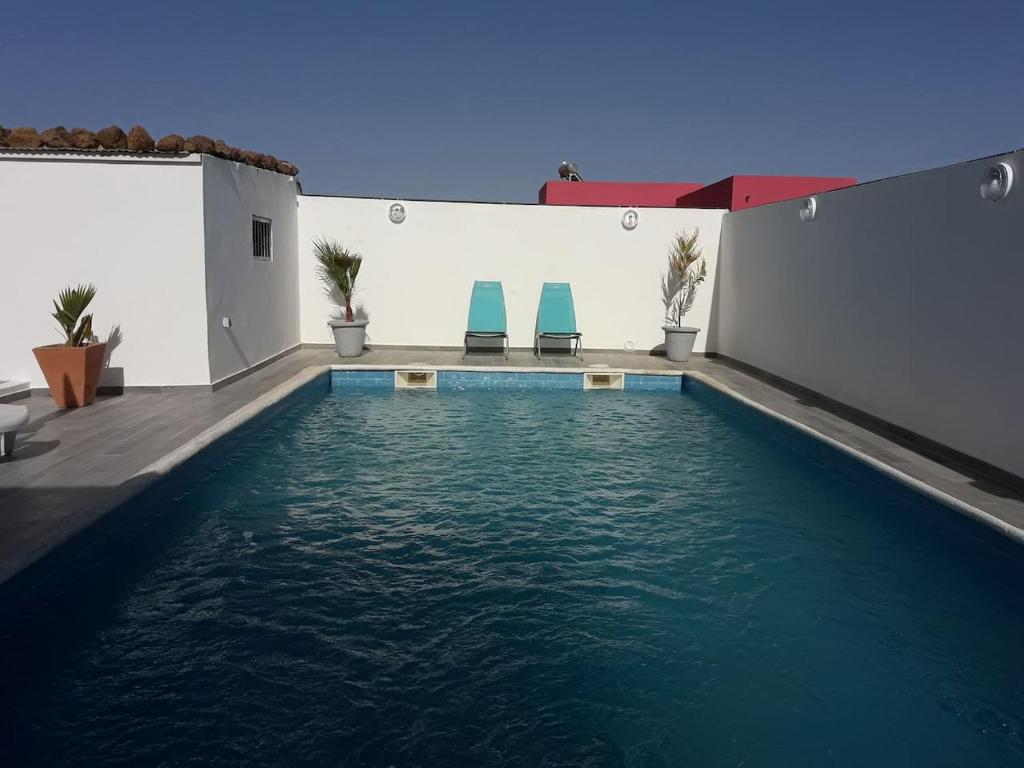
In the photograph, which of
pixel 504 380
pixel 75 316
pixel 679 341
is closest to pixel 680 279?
pixel 679 341

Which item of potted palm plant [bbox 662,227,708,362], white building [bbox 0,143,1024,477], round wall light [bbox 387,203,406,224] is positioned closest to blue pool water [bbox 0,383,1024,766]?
white building [bbox 0,143,1024,477]

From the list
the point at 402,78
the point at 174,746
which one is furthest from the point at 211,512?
the point at 402,78

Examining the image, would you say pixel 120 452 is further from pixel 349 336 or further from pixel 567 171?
pixel 567 171

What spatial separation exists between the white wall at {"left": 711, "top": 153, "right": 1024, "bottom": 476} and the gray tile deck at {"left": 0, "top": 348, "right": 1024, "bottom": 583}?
35 centimetres

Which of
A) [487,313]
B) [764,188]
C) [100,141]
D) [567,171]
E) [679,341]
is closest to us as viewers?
[100,141]

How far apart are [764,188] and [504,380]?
6810 mm

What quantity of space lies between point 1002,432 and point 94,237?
746cm

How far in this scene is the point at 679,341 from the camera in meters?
10.1

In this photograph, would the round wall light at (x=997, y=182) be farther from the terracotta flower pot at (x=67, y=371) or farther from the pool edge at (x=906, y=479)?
the terracotta flower pot at (x=67, y=371)

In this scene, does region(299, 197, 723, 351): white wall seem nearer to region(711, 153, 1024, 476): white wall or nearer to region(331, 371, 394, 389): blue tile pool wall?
region(331, 371, 394, 389): blue tile pool wall

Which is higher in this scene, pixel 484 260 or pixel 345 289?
pixel 484 260

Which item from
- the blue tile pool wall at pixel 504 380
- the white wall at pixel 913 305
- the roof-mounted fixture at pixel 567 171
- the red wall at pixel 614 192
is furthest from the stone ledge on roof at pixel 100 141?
the roof-mounted fixture at pixel 567 171

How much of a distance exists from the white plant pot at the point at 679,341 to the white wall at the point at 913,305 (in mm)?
1298

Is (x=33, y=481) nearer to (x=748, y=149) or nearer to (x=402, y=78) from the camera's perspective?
(x=402, y=78)
